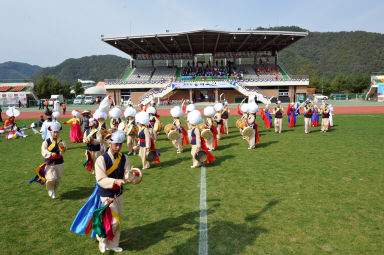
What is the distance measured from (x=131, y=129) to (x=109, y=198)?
6.15m

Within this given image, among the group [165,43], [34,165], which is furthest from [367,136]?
[165,43]

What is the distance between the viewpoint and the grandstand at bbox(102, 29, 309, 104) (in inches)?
1536

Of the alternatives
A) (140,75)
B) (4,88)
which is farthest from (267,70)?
(4,88)

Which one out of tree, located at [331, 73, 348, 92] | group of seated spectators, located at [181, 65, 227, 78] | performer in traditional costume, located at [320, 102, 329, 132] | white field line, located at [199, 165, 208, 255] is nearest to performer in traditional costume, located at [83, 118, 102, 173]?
white field line, located at [199, 165, 208, 255]

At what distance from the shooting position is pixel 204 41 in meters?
41.3

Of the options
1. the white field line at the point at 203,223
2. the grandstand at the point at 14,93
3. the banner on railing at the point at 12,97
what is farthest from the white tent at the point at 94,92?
the white field line at the point at 203,223

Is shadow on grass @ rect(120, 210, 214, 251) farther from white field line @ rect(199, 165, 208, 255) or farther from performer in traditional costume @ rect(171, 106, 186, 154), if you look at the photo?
performer in traditional costume @ rect(171, 106, 186, 154)

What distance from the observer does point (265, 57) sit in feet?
161

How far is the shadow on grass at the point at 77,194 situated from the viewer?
627cm

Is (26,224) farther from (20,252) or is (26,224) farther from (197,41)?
(197,41)

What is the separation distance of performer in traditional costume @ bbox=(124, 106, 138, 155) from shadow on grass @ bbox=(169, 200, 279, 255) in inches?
243

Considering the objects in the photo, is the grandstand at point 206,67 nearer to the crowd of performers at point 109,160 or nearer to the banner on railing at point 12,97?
the banner on railing at point 12,97

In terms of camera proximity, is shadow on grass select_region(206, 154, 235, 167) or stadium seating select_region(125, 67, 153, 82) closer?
shadow on grass select_region(206, 154, 235, 167)

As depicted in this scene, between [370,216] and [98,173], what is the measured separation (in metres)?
5.29
